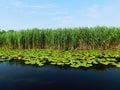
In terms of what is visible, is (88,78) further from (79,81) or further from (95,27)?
(95,27)

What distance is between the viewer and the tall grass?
1822cm

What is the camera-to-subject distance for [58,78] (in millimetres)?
8195

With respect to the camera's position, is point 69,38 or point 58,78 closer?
point 58,78

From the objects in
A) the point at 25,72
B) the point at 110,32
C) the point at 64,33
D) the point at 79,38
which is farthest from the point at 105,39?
the point at 25,72

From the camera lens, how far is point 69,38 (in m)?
18.8

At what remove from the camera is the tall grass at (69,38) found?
59.8 feet

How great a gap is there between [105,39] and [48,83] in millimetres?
11506

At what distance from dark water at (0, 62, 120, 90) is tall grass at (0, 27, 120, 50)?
847 centimetres

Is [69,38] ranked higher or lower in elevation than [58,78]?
higher

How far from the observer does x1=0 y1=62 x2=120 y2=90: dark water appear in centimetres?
712

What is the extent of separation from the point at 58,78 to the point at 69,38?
1078 cm

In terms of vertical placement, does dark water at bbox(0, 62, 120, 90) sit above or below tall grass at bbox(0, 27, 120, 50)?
below

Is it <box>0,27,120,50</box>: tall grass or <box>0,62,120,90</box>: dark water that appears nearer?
<box>0,62,120,90</box>: dark water

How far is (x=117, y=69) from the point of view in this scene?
960 cm
